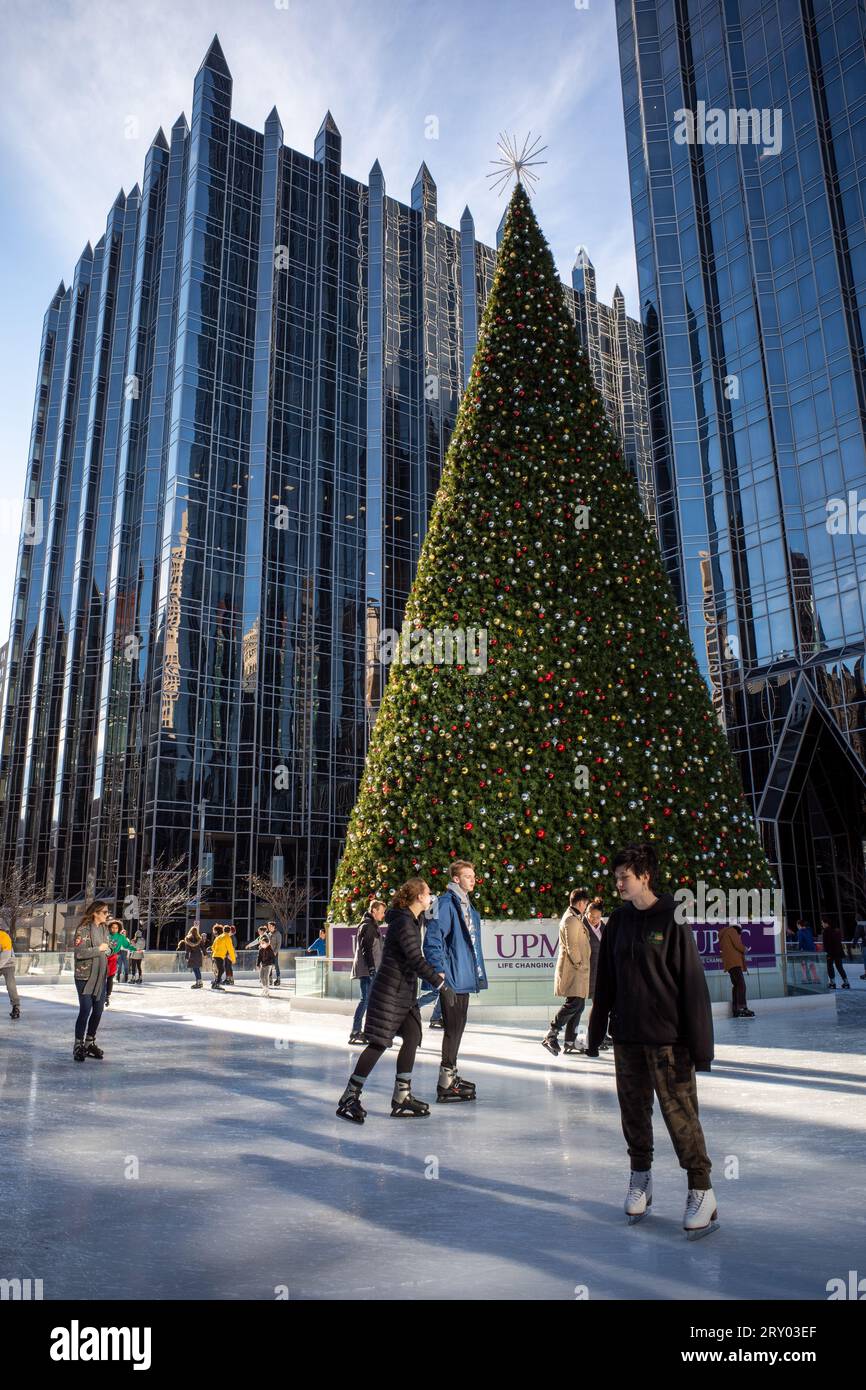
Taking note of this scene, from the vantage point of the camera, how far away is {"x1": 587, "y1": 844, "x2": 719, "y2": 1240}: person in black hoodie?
4.09m

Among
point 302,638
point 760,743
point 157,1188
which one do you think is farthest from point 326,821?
point 157,1188

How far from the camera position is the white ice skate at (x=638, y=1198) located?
162 inches

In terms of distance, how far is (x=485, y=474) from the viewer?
1591cm

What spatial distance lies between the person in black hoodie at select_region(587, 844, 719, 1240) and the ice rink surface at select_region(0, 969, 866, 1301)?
297 millimetres

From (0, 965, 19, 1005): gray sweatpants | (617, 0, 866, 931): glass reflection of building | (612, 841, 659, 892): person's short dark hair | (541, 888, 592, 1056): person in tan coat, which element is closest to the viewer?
(612, 841, 659, 892): person's short dark hair

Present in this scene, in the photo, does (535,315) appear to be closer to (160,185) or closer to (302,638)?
(302,638)

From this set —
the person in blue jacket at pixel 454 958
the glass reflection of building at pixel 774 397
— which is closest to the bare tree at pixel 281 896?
the glass reflection of building at pixel 774 397

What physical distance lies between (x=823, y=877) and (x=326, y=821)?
72.3 feet

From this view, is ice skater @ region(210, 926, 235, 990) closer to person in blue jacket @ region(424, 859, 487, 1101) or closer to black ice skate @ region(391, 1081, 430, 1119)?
person in blue jacket @ region(424, 859, 487, 1101)

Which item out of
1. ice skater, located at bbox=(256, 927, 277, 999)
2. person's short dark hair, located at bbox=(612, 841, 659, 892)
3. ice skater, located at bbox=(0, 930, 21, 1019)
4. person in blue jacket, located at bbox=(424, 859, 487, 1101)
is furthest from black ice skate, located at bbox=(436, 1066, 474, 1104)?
ice skater, located at bbox=(256, 927, 277, 999)

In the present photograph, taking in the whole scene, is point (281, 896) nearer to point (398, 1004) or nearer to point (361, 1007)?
point (361, 1007)

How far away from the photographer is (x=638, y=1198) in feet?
13.5

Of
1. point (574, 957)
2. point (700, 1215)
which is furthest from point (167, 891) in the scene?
point (700, 1215)

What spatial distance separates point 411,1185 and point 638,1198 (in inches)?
48.8
